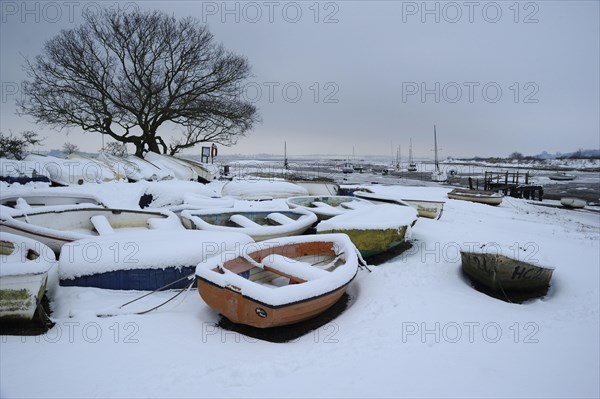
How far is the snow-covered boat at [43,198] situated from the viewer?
6.68 metres

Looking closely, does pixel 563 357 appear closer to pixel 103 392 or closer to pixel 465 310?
pixel 465 310

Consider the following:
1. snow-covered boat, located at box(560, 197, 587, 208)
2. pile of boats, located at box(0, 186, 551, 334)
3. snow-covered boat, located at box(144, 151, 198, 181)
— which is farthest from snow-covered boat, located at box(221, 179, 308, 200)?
snow-covered boat, located at box(560, 197, 587, 208)

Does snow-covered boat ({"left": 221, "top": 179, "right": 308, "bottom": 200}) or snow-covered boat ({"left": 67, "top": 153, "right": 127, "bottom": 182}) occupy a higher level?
snow-covered boat ({"left": 67, "top": 153, "right": 127, "bottom": 182})

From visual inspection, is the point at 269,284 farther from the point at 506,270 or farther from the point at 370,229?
the point at 506,270

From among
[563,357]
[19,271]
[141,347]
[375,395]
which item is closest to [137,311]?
[141,347]

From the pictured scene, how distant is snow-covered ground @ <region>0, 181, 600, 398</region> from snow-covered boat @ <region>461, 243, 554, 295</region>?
0.30 m

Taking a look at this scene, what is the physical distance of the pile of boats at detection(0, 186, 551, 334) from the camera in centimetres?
379

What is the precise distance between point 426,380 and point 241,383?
1.82 meters

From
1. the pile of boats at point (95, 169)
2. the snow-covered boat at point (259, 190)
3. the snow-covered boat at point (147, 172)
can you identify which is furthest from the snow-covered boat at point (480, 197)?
the snow-covered boat at point (147, 172)

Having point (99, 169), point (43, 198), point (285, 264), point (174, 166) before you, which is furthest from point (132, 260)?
point (174, 166)

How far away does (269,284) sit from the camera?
530 centimetres

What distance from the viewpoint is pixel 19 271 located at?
140 inches

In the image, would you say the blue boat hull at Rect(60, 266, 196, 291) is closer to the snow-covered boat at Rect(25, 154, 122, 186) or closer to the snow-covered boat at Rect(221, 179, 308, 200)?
the snow-covered boat at Rect(221, 179, 308, 200)

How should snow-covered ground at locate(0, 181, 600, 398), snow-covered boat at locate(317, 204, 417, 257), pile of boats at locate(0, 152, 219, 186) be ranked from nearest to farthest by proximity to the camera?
1. snow-covered ground at locate(0, 181, 600, 398)
2. snow-covered boat at locate(317, 204, 417, 257)
3. pile of boats at locate(0, 152, 219, 186)
